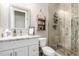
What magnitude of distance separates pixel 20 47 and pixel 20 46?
0.01m

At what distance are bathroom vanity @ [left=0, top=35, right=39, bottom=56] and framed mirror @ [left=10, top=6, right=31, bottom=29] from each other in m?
0.17

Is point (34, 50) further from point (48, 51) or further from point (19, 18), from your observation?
point (19, 18)

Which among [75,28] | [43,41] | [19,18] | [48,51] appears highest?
[19,18]

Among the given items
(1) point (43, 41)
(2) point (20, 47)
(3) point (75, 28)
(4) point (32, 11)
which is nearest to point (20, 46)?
(2) point (20, 47)

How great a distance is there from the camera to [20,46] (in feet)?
5.30

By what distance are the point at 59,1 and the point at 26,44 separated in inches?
30.2

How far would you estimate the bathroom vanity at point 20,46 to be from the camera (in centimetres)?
154

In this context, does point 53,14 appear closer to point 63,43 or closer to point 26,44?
point 63,43

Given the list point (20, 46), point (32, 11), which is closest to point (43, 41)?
point (20, 46)

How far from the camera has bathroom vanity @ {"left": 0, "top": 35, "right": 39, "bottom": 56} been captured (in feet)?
5.04

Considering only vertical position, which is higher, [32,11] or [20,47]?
[32,11]

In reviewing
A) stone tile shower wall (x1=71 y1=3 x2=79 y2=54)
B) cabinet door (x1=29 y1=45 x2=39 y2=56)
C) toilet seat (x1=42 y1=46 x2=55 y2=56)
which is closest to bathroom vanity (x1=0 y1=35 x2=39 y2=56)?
cabinet door (x1=29 y1=45 x2=39 y2=56)

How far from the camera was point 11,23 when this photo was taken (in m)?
1.59

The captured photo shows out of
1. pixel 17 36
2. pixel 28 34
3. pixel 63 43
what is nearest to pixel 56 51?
pixel 63 43
